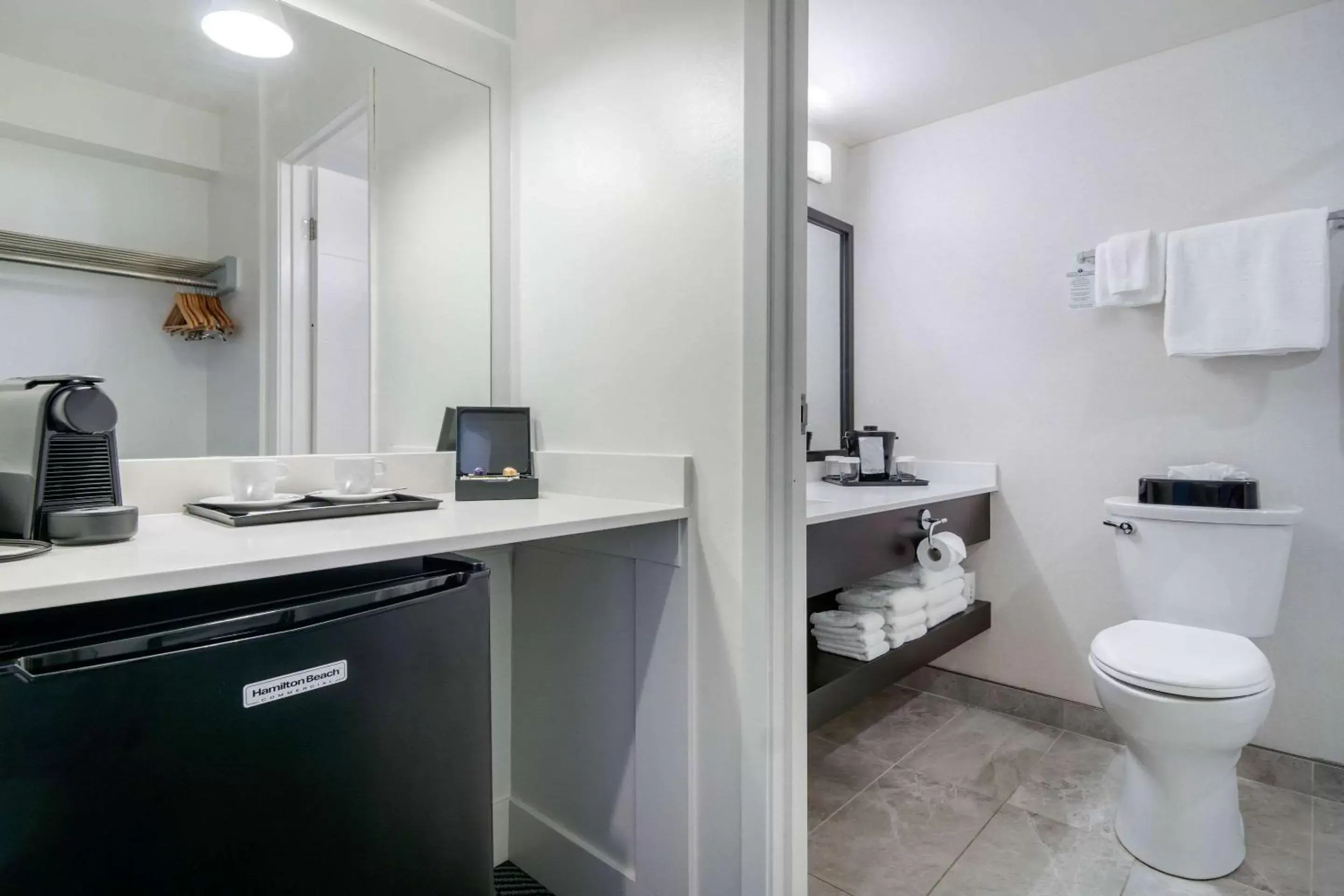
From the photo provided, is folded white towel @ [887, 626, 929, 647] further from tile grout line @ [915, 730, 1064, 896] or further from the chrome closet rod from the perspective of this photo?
the chrome closet rod

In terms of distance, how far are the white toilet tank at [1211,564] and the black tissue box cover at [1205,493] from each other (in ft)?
0.07

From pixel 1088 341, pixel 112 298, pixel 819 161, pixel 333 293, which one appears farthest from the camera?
pixel 819 161

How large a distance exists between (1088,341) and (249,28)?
97.7 inches

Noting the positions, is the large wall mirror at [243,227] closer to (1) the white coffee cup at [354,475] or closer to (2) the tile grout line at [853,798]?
(1) the white coffee cup at [354,475]

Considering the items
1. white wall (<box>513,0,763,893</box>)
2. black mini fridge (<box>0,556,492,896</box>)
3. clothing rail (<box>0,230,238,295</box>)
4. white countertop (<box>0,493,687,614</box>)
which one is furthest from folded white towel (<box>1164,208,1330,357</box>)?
clothing rail (<box>0,230,238,295</box>)

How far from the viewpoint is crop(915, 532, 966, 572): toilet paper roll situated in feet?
6.51

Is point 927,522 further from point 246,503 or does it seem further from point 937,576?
point 246,503

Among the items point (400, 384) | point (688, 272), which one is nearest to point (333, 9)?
point (400, 384)

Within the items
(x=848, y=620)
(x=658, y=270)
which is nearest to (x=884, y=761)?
(x=848, y=620)

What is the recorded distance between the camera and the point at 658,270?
4.47 ft

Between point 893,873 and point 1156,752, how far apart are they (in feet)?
2.29

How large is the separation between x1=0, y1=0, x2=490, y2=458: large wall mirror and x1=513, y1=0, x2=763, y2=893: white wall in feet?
0.61

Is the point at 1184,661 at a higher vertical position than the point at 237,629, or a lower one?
lower

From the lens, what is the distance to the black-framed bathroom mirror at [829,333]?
2.69 metres
